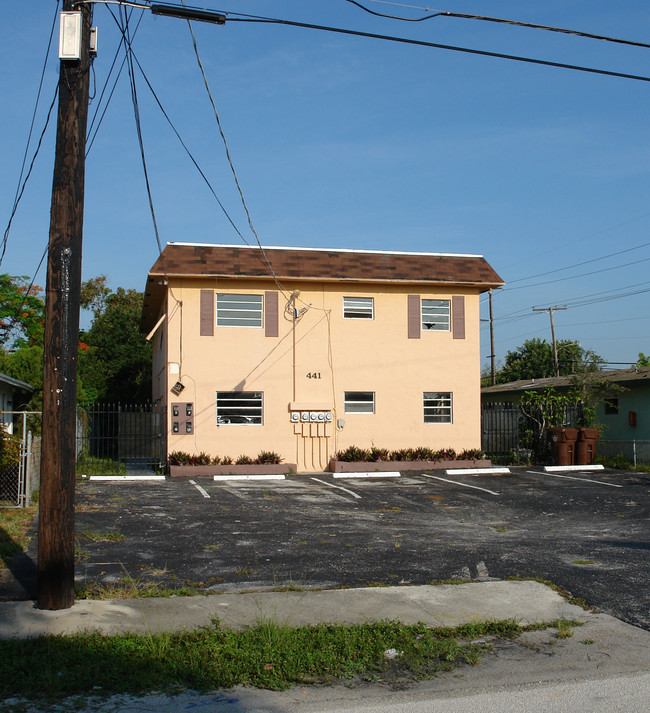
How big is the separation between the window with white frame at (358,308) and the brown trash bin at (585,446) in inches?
303

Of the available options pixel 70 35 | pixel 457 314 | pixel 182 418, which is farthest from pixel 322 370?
pixel 70 35

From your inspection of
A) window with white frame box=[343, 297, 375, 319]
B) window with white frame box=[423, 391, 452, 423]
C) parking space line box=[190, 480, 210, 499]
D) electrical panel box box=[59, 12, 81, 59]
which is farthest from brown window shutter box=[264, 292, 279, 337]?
electrical panel box box=[59, 12, 81, 59]

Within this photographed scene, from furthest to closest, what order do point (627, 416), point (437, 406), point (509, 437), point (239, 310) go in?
1. point (627, 416)
2. point (509, 437)
3. point (437, 406)
4. point (239, 310)

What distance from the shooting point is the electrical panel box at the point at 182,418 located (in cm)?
2227

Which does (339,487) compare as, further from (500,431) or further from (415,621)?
(415,621)

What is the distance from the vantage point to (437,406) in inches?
965

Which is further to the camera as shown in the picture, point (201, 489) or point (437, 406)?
point (437, 406)

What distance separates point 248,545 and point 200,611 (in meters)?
3.47

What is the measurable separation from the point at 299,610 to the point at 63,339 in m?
3.54

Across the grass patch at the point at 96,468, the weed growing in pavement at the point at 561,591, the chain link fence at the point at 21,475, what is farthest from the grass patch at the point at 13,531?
the grass patch at the point at 96,468

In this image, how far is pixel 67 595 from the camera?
7.26 meters

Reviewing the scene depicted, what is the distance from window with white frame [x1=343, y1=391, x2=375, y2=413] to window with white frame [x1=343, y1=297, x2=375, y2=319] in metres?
2.47

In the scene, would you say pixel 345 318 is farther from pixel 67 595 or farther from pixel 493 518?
pixel 67 595

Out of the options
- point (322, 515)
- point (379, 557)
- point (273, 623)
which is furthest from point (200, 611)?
point (322, 515)
